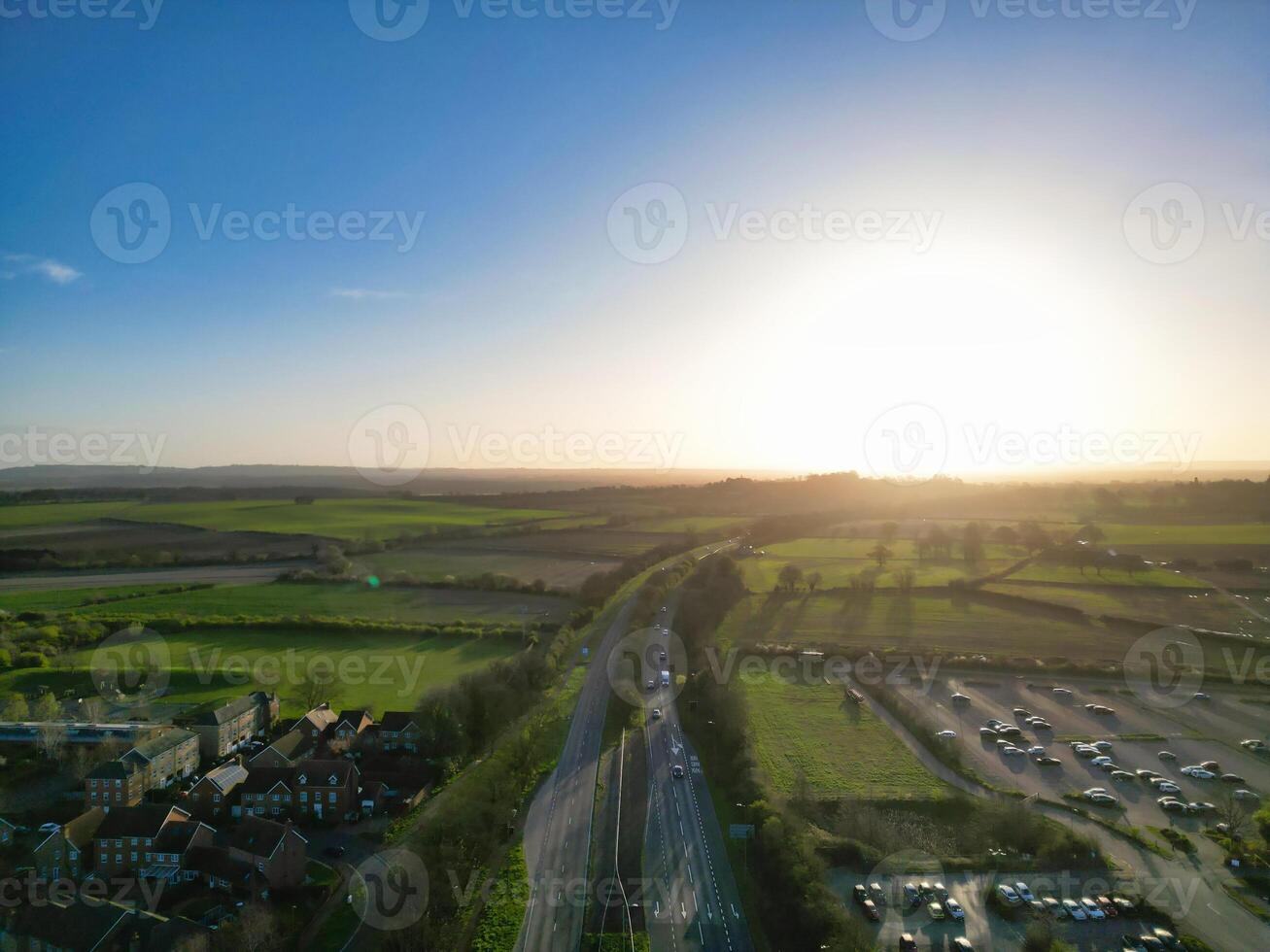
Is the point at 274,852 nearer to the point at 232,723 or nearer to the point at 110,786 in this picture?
the point at 110,786

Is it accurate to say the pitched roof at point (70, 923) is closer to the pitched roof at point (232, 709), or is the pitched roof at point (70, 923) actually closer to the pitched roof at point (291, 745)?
the pitched roof at point (291, 745)

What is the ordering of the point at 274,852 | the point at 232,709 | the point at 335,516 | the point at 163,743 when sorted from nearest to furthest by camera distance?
the point at 274,852 < the point at 163,743 < the point at 232,709 < the point at 335,516

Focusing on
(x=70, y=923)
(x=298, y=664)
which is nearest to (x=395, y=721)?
(x=298, y=664)

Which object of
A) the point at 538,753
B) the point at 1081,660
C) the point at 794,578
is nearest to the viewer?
the point at 538,753

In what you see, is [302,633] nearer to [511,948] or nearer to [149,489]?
[511,948]

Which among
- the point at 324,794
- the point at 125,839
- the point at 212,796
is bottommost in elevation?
the point at 212,796

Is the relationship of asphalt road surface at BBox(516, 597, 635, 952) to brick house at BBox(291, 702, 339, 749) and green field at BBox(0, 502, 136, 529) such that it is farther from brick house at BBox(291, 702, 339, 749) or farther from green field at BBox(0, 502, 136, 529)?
green field at BBox(0, 502, 136, 529)

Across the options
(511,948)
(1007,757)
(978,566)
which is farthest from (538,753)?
(978,566)
